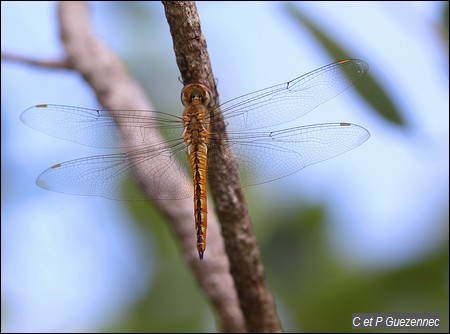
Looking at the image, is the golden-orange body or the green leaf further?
the green leaf

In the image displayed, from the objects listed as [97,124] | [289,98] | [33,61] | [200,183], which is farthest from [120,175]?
[33,61]

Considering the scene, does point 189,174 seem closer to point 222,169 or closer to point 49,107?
point 222,169

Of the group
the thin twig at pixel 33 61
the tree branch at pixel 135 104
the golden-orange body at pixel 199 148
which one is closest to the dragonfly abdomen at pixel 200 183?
the golden-orange body at pixel 199 148

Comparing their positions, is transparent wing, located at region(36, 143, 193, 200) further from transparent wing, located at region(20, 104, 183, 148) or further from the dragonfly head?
the dragonfly head

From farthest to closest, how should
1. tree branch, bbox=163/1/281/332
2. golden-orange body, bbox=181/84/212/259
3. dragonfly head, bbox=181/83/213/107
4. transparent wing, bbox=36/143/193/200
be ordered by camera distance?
transparent wing, bbox=36/143/193/200, golden-orange body, bbox=181/84/212/259, dragonfly head, bbox=181/83/213/107, tree branch, bbox=163/1/281/332

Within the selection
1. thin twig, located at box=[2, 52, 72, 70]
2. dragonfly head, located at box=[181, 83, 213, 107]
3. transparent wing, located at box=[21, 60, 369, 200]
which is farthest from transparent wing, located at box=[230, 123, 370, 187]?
thin twig, located at box=[2, 52, 72, 70]

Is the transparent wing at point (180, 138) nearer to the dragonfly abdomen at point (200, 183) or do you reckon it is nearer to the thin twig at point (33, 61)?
the dragonfly abdomen at point (200, 183)

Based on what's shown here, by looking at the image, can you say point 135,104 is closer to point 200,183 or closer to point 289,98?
point 200,183
